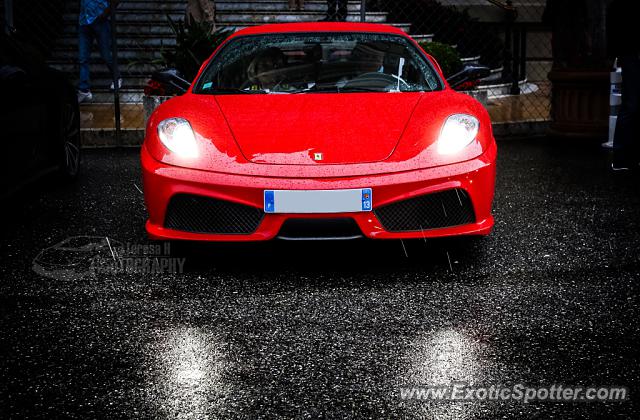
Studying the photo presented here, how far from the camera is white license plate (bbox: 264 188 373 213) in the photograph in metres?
4.24

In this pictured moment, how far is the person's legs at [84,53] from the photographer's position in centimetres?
1201

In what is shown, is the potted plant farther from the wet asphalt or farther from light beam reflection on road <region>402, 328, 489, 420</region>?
light beam reflection on road <region>402, 328, 489, 420</region>

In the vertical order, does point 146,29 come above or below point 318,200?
above

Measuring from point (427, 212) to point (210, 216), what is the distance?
105 cm

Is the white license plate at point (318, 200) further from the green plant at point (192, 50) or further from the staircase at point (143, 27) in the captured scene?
the staircase at point (143, 27)

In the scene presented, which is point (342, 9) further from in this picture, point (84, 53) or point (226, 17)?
point (84, 53)

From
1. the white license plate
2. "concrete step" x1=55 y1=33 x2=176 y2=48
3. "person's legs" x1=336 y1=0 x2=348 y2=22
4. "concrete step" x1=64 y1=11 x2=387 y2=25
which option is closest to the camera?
the white license plate

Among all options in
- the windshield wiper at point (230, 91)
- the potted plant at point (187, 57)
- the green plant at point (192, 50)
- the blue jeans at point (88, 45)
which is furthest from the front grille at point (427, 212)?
the blue jeans at point (88, 45)

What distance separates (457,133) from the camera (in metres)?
4.66

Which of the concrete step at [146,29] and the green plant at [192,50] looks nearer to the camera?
the green plant at [192,50]

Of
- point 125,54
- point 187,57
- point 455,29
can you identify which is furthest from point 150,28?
point 455,29

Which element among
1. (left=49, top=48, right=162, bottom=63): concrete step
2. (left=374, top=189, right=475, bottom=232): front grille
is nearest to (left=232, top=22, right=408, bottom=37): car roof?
(left=374, top=189, right=475, bottom=232): front grille

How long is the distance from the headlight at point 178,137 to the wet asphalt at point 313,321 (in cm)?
55

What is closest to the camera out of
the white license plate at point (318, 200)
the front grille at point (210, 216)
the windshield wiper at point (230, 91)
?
the white license plate at point (318, 200)
